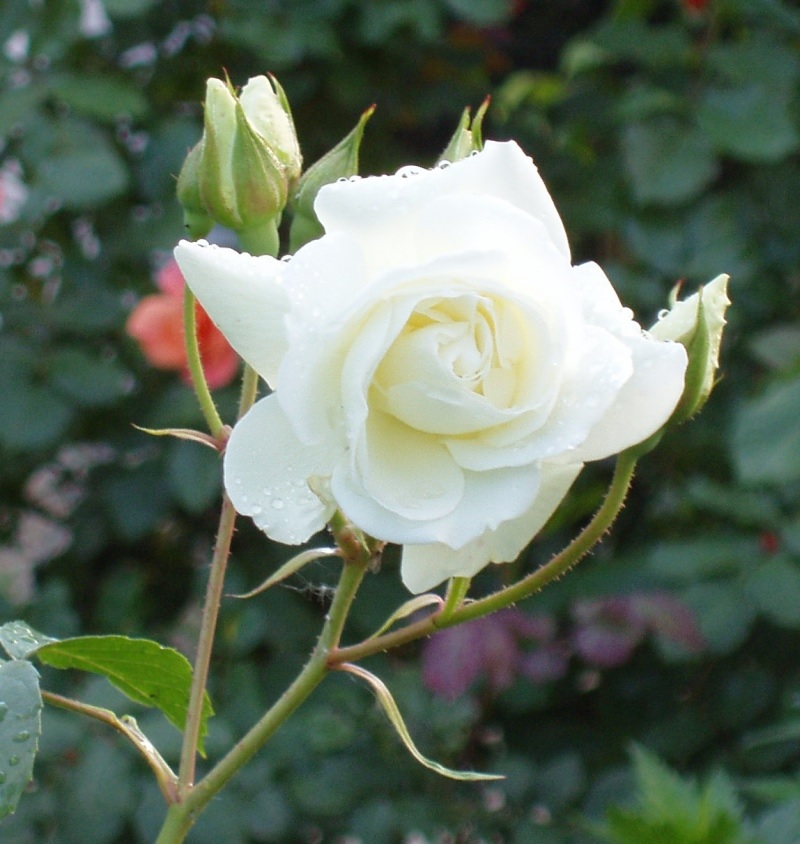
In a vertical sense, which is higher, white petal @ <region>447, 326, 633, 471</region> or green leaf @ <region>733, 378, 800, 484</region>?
white petal @ <region>447, 326, 633, 471</region>

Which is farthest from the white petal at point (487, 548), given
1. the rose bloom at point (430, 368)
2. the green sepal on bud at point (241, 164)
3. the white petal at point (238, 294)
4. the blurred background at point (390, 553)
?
the blurred background at point (390, 553)

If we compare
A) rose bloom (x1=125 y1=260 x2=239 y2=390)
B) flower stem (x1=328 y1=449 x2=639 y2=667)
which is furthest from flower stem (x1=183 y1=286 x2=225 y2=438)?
rose bloom (x1=125 y1=260 x2=239 y2=390)

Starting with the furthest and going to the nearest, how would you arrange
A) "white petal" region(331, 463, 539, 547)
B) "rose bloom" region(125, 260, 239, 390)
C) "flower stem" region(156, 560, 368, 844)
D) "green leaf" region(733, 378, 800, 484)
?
"rose bloom" region(125, 260, 239, 390) → "green leaf" region(733, 378, 800, 484) → "flower stem" region(156, 560, 368, 844) → "white petal" region(331, 463, 539, 547)

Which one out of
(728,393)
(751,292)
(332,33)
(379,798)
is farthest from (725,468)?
(332,33)

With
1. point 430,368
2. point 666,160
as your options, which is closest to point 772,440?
point 666,160

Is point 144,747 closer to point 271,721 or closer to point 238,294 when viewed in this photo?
point 271,721

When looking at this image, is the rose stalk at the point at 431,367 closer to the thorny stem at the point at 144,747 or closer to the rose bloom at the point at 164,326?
the thorny stem at the point at 144,747

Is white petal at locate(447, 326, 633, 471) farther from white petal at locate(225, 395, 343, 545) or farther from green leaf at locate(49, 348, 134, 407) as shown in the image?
green leaf at locate(49, 348, 134, 407)
